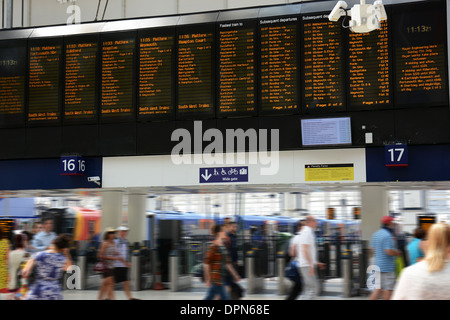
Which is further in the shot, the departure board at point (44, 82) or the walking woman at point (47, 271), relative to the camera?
the departure board at point (44, 82)

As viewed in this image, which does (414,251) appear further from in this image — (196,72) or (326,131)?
(196,72)

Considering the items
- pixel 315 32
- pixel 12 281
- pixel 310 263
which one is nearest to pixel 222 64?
pixel 315 32

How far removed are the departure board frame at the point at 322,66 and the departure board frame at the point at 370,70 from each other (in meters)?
0.12

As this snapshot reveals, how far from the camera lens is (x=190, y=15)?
37.6ft

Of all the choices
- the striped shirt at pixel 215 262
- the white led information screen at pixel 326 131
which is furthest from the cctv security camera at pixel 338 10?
the striped shirt at pixel 215 262

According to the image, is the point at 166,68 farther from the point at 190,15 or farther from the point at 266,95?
the point at 266,95

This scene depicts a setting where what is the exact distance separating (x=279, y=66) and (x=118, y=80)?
325 centimetres

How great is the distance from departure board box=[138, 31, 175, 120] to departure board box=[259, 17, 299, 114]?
1.82m

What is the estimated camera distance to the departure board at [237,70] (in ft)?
35.2

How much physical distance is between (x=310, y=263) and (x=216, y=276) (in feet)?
5.15

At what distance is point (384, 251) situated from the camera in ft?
23.7

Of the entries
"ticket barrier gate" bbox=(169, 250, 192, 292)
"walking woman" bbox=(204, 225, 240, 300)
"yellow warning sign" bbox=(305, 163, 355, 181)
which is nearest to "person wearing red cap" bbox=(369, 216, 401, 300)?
"walking woman" bbox=(204, 225, 240, 300)

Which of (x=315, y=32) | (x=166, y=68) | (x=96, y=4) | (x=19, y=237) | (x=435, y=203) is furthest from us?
(x=96, y=4)

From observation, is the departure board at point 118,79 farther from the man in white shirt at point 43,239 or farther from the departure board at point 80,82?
the man in white shirt at point 43,239
